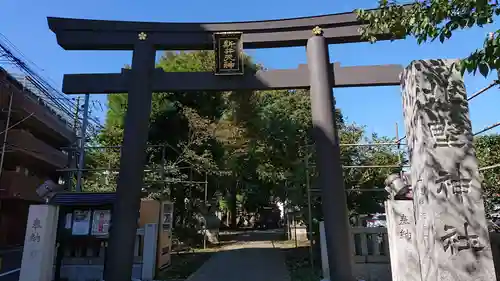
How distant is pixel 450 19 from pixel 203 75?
532cm

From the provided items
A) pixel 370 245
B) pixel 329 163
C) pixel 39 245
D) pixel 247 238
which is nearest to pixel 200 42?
pixel 329 163

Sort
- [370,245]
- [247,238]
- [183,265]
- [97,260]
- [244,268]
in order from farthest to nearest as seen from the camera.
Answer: [247,238], [183,265], [244,268], [97,260], [370,245]

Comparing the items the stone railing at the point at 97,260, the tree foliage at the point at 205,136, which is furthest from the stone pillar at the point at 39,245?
the tree foliage at the point at 205,136

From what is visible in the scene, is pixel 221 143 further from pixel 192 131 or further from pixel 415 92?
pixel 415 92

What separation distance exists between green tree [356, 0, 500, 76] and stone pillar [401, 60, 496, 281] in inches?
36.0

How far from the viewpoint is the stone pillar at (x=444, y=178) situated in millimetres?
4281

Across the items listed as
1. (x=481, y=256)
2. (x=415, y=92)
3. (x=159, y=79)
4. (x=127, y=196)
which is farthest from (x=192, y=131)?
(x=481, y=256)

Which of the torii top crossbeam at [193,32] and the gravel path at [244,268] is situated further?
the gravel path at [244,268]

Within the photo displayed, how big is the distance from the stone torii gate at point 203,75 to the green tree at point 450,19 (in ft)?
10.3

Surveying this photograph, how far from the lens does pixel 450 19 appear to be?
3371 millimetres

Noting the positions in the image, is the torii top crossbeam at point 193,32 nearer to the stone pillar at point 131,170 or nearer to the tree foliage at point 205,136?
the stone pillar at point 131,170

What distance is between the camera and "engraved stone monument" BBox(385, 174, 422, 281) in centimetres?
580

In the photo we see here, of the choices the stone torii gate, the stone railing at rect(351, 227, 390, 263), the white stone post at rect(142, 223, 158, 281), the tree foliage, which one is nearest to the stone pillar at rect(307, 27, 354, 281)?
the stone torii gate

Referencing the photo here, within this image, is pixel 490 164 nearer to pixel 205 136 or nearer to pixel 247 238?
pixel 205 136
